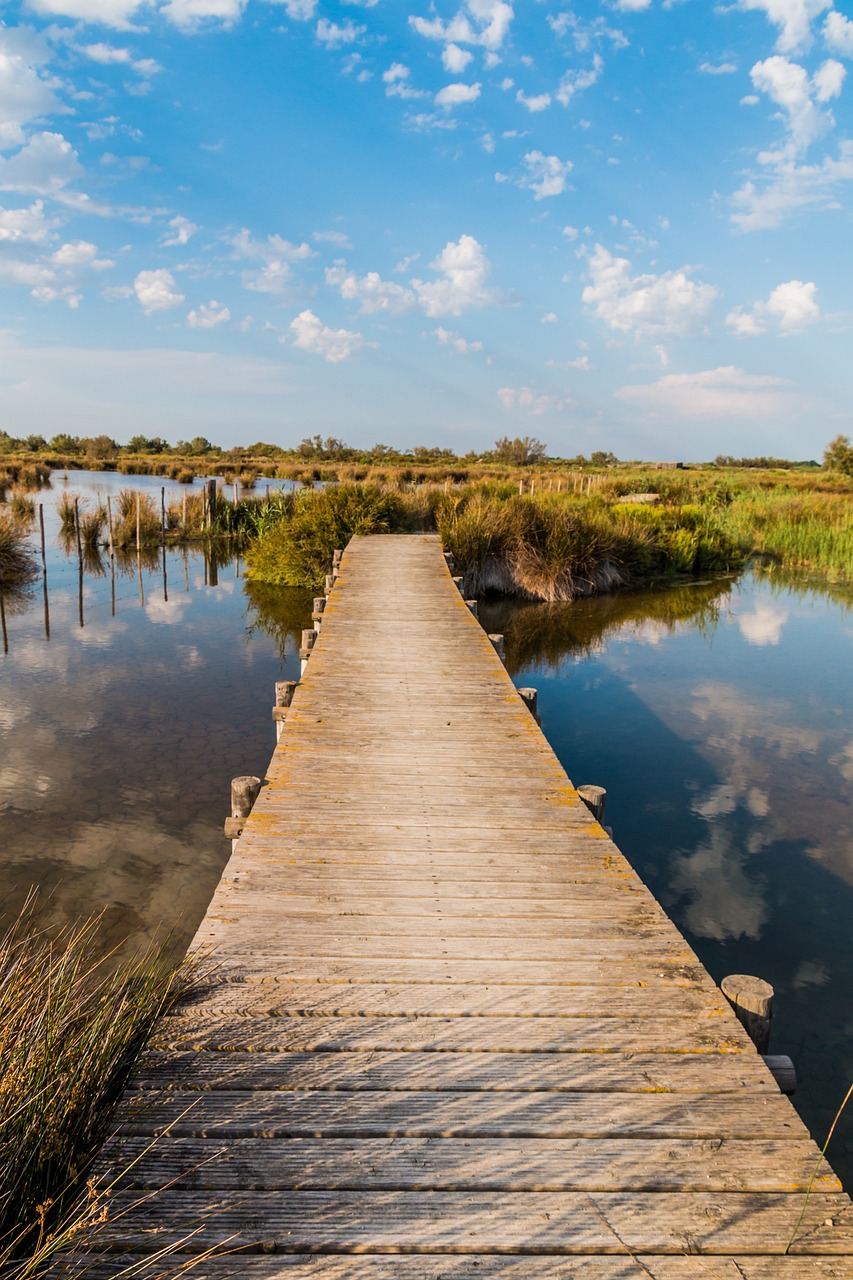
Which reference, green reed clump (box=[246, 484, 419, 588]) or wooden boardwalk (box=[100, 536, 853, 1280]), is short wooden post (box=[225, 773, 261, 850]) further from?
green reed clump (box=[246, 484, 419, 588])

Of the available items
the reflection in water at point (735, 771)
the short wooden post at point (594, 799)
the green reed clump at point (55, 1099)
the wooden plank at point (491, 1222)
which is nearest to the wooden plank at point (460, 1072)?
the green reed clump at point (55, 1099)

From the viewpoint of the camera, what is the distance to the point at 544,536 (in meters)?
16.3

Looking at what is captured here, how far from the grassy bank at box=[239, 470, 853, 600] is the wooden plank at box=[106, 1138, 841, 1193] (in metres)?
13.5

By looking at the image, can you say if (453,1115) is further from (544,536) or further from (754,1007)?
(544,536)

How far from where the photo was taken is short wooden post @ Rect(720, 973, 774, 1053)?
265 cm

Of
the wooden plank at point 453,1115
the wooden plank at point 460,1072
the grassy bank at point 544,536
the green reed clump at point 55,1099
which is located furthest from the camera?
the grassy bank at point 544,536

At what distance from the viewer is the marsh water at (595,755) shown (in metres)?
5.03

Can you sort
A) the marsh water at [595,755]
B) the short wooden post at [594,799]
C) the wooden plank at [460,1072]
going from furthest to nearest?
1. the marsh water at [595,755]
2. the short wooden post at [594,799]
3. the wooden plank at [460,1072]

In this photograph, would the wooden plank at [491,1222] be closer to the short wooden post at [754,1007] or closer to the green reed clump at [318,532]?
the short wooden post at [754,1007]

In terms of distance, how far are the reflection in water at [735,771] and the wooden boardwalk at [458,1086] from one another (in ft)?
5.33

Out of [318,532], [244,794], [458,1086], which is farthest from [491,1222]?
[318,532]

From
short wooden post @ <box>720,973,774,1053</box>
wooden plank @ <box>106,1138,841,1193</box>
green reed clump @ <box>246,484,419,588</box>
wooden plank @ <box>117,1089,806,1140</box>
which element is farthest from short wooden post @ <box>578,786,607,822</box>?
green reed clump @ <box>246,484,419,588</box>

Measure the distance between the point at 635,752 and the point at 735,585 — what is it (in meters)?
11.6

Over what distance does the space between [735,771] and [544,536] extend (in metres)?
9.35
